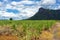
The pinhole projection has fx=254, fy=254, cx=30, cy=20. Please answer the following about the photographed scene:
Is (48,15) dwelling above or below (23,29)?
above

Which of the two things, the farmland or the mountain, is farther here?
the mountain

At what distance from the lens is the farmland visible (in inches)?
283

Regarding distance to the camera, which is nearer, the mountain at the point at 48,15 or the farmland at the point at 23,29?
the farmland at the point at 23,29

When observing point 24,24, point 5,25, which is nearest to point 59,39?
point 24,24

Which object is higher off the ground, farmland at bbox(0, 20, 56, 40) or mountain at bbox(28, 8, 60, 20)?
mountain at bbox(28, 8, 60, 20)

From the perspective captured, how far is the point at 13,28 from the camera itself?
24.0ft

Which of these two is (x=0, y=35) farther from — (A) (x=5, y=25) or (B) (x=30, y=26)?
(B) (x=30, y=26)

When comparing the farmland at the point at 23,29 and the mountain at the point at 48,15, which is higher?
the mountain at the point at 48,15

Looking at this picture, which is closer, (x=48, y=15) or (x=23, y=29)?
(x=23, y=29)

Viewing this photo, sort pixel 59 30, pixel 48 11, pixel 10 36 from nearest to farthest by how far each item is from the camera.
Result: 1. pixel 10 36
2. pixel 48 11
3. pixel 59 30

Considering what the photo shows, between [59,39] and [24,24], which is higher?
[24,24]

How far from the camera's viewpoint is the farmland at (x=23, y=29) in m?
7.19

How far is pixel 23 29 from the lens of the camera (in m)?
7.35

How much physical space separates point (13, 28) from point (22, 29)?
0.26 metres
